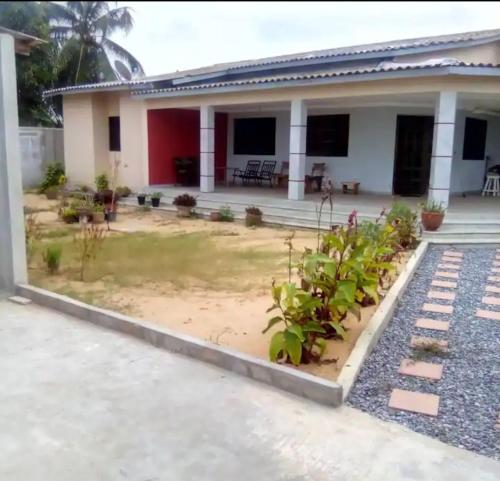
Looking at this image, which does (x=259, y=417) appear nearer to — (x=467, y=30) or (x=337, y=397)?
(x=337, y=397)

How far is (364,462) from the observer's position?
9.10 ft

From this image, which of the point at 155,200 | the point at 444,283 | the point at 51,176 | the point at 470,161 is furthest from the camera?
the point at 51,176

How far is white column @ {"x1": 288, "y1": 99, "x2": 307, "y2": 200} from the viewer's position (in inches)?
466

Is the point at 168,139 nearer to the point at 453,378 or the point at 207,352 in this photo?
the point at 207,352

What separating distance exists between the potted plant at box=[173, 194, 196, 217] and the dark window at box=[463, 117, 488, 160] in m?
8.03

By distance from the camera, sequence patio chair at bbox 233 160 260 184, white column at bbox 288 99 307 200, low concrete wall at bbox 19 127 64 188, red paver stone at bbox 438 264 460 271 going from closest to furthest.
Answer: red paver stone at bbox 438 264 460 271, white column at bbox 288 99 307 200, patio chair at bbox 233 160 260 184, low concrete wall at bbox 19 127 64 188

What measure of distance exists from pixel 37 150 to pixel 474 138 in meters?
15.4

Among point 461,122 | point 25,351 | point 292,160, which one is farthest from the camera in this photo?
point 461,122

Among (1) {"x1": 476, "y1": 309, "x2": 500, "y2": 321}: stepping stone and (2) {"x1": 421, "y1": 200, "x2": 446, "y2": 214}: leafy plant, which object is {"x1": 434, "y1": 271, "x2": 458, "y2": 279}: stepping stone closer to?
(1) {"x1": 476, "y1": 309, "x2": 500, "y2": 321}: stepping stone

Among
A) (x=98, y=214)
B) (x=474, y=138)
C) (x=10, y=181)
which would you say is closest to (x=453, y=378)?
(x=10, y=181)

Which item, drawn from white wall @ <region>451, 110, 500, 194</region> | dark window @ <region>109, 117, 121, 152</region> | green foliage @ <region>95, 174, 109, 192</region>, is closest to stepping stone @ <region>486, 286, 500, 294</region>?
white wall @ <region>451, 110, 500, 194</region>

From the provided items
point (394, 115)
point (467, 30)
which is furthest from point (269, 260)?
point (467, 30)

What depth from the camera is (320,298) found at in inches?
164

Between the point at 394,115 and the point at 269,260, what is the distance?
7.73 meters
